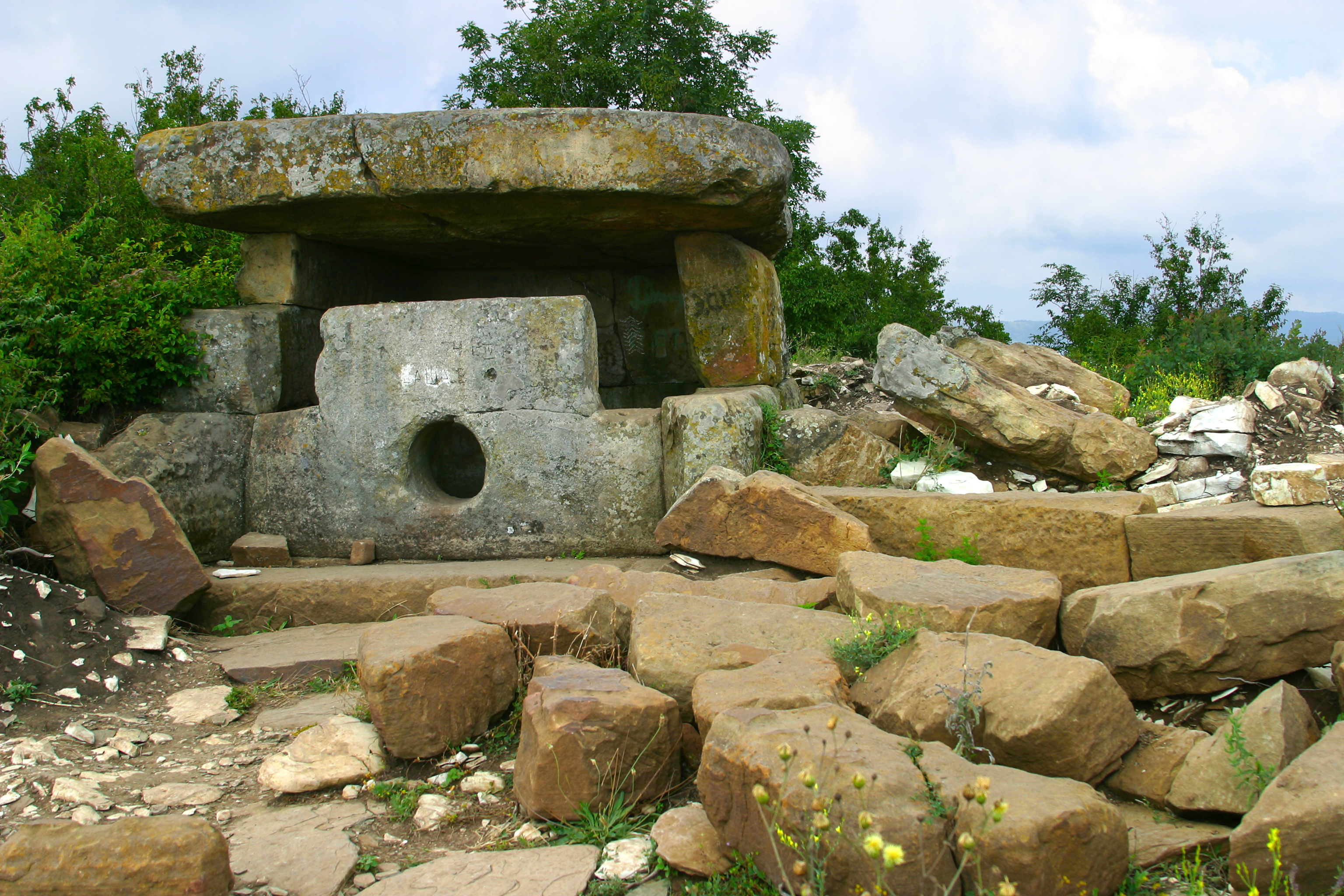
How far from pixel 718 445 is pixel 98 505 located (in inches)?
107

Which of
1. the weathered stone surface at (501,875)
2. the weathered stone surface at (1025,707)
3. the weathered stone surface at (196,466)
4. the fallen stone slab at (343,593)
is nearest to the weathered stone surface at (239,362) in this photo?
the weathered stone surface at (196,466)

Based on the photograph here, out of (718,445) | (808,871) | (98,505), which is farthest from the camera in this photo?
(718,445)

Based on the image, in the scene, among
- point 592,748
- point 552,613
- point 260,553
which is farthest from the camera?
point 260,553

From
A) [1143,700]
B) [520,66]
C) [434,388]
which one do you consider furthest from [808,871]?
[520,66]

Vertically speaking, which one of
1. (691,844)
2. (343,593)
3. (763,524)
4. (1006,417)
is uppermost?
(1006,417)

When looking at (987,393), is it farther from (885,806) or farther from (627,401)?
(885,806)

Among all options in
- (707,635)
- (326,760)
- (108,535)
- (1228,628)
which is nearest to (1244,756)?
(1228,628)

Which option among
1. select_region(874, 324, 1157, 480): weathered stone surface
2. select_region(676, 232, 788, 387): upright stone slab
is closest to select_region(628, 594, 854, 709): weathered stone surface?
select_region(874, 324, 1157, 480): weathered stone surface

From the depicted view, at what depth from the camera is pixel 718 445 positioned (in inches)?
180

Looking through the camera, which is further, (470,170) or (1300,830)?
(470,170)

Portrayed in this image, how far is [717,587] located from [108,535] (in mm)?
2551

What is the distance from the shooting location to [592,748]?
94.9 inches

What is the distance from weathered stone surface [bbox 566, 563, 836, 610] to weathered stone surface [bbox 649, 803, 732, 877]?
3.81ft

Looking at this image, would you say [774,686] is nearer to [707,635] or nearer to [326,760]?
[707,635]
